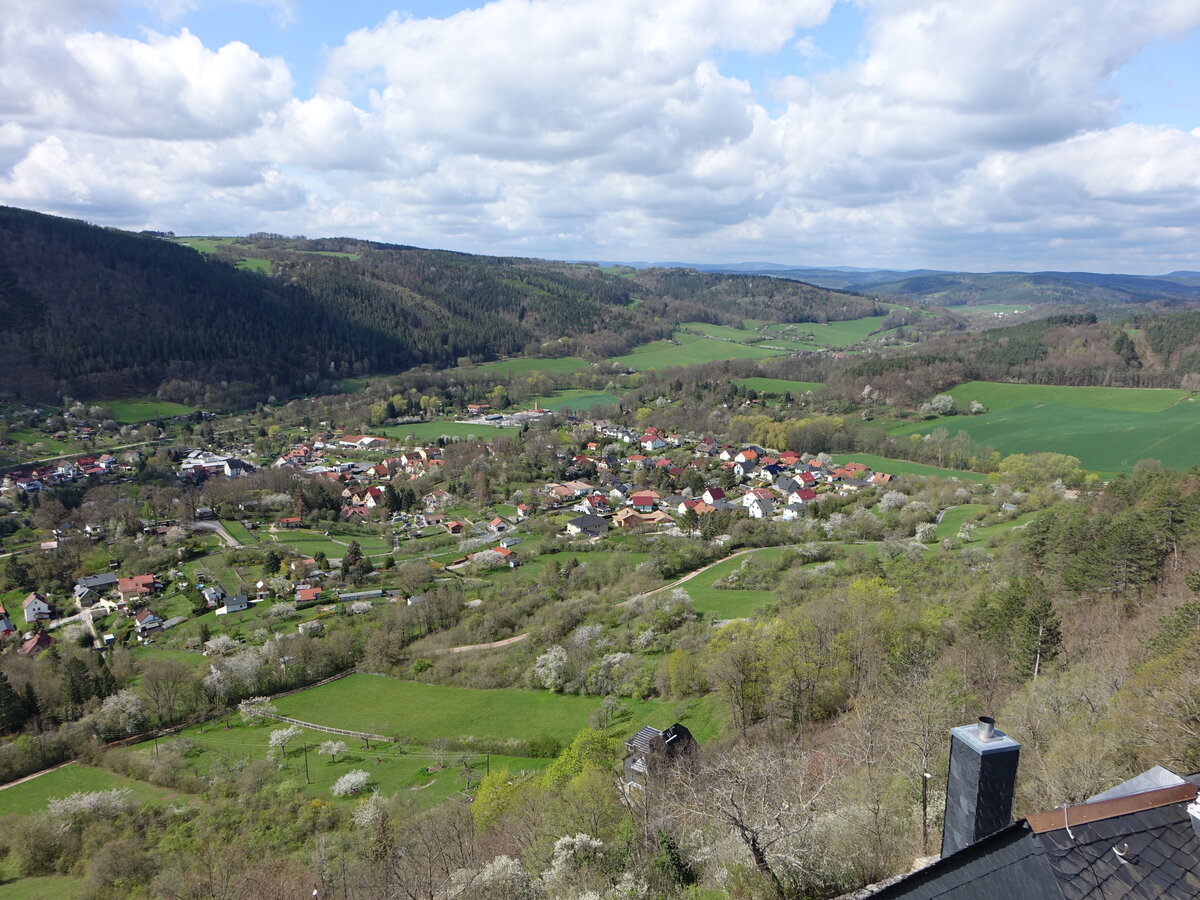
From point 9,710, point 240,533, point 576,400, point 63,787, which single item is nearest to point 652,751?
point 63,787

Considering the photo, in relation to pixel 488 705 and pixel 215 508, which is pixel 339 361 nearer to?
pixel 215 508

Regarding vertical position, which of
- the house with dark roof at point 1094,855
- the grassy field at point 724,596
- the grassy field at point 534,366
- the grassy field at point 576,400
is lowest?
the grassy field at point 724,596

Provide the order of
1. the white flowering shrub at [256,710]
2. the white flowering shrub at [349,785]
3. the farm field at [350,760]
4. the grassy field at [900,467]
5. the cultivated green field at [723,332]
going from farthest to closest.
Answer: the cultivated green field at [723,332] → the grassy field at [900,467] → the white flowering shrub at [256,710] → the farm field at [350,760] → the white flowering shrub at [349,785]

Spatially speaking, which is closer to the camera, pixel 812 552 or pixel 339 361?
pixel 812 552

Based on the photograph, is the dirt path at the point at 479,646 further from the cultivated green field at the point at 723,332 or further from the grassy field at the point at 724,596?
the cultivated green field at the point at 723,332

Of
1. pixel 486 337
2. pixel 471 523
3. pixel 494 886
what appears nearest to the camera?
pixel 494 886

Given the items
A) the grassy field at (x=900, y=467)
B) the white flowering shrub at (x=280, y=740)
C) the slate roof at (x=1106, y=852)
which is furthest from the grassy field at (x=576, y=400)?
the slate roof at (x=1106, y=852)

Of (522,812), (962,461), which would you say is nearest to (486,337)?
(962,461)
